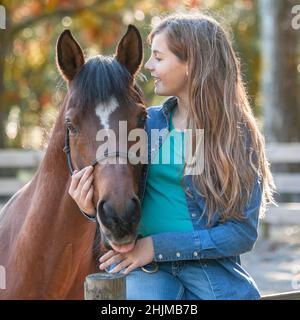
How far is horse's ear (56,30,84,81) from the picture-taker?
3.08 m

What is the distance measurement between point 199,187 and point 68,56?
2.68 feet

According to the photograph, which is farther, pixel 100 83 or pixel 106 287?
pixel 100 83

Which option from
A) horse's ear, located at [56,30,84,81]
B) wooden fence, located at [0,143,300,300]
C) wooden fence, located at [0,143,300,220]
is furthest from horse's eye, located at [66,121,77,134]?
wooden fence, located at [0,143,300,220]

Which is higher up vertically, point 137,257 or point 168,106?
point 168,106

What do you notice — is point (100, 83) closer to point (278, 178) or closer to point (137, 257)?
point (137, 257)

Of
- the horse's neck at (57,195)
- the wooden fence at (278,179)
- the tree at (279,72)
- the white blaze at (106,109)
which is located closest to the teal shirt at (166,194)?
the white blaze at (106,109)

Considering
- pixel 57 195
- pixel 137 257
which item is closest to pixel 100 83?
pixel 57 195

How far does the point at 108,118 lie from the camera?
2.87 metres

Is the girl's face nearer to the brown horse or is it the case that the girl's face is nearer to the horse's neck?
the brown horse

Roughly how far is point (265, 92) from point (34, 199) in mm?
9608

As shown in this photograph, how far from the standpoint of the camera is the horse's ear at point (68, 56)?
121 inches

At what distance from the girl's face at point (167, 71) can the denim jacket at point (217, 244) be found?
373 mm

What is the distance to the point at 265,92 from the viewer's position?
12516mm
